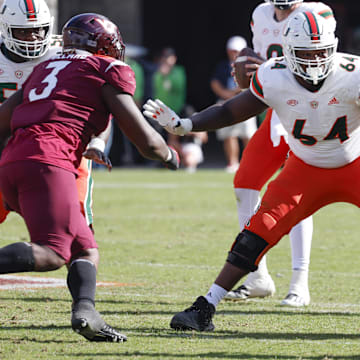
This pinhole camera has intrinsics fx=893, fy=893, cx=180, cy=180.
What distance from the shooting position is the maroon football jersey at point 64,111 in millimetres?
4133

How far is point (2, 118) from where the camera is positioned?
4.39 m

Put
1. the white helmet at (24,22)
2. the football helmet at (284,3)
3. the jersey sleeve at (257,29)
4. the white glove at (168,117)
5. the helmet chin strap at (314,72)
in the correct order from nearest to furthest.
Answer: the helmet chin strap at (314,72) → the white glove at (168,117) → the white helmet at (24,22) → the football helmet at (284,3) → the jersey sleeve at (257,29)

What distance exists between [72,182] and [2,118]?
1.82 feet

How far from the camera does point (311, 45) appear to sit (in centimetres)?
454

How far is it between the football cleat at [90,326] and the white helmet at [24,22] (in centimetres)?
173

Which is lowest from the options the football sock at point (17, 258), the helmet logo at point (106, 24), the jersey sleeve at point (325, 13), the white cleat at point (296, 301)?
the white cleat at point (296, 301)

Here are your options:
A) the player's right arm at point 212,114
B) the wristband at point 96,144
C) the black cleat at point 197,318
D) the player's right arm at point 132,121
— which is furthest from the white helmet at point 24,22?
the black cleat at point 197,318

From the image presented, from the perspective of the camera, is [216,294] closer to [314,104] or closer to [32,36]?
[314,104]

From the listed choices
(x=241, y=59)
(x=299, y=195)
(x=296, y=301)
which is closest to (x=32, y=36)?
(x=241, y=59)

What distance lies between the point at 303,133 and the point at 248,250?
68 centimetres

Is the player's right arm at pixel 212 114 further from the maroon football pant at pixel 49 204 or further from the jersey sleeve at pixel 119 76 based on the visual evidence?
the maroon football pant at pixel 49 204

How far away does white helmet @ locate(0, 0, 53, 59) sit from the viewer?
4.95 meters

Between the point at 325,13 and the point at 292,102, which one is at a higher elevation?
the point at 325,13

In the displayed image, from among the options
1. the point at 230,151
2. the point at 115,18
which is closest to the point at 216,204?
the point at 230,151
